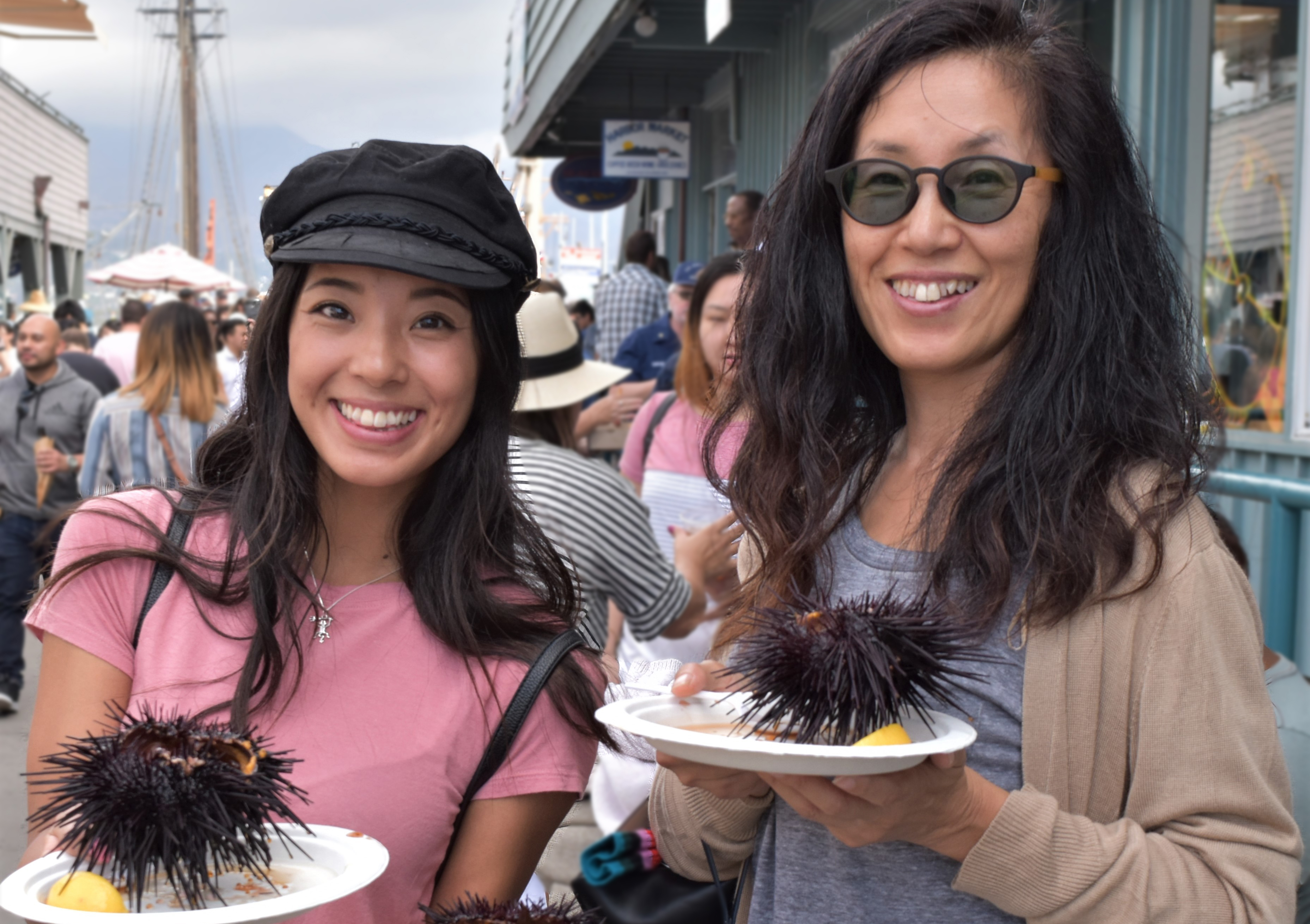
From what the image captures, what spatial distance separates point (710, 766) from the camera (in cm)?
172

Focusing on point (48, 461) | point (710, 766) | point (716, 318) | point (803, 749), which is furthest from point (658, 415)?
point (48, 461)

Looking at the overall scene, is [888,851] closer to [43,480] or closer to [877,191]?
[877,191]

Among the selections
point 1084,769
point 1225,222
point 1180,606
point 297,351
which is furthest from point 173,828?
point 1225,222

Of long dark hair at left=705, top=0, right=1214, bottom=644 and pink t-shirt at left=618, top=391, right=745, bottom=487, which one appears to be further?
pink t-shirt at left=618, top=391, right=745, bottom=487

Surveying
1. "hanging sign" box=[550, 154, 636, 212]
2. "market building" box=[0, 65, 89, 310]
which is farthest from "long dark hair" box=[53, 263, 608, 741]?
"market building" box=[0, 65, 89, 310]

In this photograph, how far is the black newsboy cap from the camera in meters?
2.07

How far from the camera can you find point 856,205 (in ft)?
6.56

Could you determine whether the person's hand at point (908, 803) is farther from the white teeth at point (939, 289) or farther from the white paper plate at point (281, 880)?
the white teeth at point (939, 289)

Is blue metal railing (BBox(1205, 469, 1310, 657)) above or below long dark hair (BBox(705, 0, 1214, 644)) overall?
below

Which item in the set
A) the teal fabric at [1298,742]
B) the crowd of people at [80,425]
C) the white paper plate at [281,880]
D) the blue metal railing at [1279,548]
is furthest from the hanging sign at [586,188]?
the white paper plate at [281,880]

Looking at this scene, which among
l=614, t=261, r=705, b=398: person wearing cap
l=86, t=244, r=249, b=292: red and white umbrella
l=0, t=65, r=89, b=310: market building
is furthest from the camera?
l=0, t=65, r=89, b=310: market building

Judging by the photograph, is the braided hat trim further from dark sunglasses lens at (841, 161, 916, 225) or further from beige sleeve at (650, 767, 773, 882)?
beige sleeve at (650, 767, 773, 882)

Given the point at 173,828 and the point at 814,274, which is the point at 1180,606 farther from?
the point at 173,828

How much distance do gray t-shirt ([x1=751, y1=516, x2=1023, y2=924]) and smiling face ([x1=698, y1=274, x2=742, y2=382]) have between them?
3.18 meters
